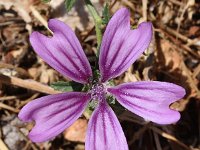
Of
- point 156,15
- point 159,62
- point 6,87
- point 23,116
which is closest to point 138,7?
point 156,15

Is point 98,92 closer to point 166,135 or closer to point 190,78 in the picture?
point 166,135

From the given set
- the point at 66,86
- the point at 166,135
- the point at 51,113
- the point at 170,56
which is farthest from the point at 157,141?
the point at 51,113

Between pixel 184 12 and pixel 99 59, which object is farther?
pixel 184 12

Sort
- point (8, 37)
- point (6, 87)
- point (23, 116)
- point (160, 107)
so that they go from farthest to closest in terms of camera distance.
Answer: point (8, 37) → point (6, 87) → point (160, 107) → point (23, 116)

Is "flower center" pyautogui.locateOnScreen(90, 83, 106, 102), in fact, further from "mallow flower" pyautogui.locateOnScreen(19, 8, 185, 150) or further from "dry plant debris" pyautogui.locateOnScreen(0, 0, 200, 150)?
"dry plant debris" pyautogui.locateOnScreen(0, 0, 200, 150)

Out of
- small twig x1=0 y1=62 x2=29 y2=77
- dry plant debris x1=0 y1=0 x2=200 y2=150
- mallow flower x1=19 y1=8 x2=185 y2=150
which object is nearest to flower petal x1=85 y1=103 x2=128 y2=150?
mallow flower x1=19 y1=8 x2=185 y2=150

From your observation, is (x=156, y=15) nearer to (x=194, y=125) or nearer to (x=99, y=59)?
(x=194, y=125)

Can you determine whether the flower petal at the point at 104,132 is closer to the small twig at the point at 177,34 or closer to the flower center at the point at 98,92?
the flower center at the point at 98,92
